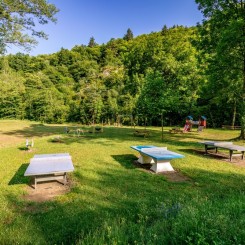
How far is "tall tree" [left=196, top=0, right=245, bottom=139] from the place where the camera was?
44.7ft

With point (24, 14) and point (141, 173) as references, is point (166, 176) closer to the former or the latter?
point (141, 173)

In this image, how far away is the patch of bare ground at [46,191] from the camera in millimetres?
5227

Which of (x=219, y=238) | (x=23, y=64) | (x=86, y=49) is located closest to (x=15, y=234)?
(x=219, y=238)

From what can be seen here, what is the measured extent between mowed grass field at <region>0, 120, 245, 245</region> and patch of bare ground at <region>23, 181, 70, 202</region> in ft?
0.55

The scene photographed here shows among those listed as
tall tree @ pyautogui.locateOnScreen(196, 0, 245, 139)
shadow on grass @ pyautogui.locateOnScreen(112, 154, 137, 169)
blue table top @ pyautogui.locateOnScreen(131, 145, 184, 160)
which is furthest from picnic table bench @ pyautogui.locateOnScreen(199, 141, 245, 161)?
tall tree @ pyautogui.locateOnScreen(196, 0, 245, 139)

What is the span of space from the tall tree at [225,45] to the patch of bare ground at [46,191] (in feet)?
41.1

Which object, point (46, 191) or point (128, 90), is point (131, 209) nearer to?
point (46, 191)

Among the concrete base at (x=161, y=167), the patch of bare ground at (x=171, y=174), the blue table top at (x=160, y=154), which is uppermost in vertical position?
the blue table top at (x=160, y=154)

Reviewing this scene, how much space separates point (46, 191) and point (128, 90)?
33.7 m

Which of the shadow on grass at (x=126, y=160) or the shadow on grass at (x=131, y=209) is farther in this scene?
the shadow on grass at (x=126, y=160)

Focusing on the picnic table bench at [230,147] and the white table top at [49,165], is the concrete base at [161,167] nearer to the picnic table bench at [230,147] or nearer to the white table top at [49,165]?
the white table top at [49,165]

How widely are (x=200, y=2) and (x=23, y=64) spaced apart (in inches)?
2036

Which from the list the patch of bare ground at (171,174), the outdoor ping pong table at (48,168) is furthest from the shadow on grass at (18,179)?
the patch of bare ground at (171,174)

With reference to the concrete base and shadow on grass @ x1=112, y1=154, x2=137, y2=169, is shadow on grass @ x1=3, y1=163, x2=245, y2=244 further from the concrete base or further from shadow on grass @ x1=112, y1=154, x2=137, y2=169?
shadow on grass @ x1=112, y1=154, x2=137, y2=169
